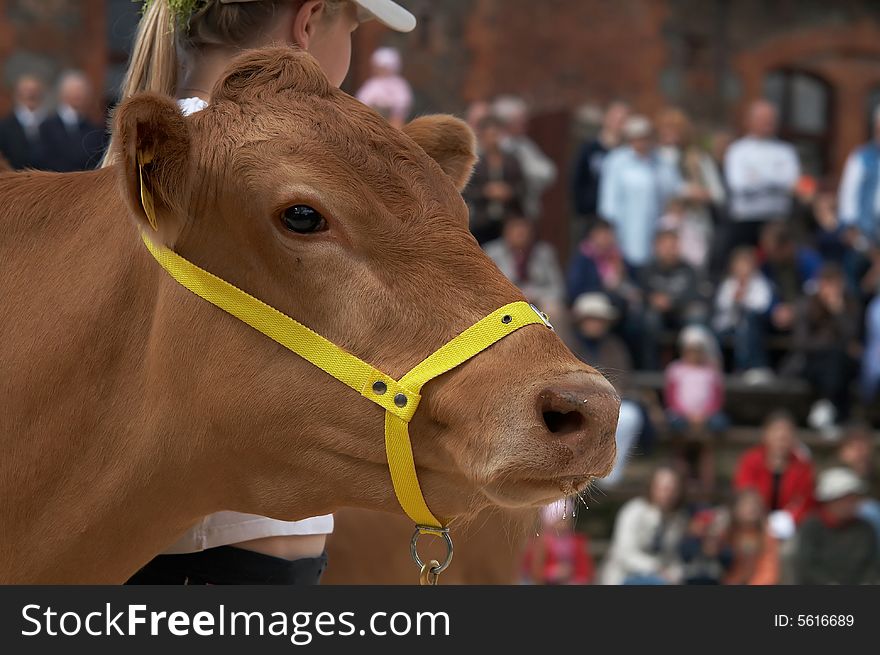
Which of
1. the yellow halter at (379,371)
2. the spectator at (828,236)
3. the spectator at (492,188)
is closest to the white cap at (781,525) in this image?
the spectator at (492,188)

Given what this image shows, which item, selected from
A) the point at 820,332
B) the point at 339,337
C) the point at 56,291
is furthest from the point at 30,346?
the point at 820,332

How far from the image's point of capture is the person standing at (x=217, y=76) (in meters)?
3.13

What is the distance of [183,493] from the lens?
2770mm

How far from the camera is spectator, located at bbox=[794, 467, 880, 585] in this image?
418 inches

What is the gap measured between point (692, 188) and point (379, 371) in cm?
1223

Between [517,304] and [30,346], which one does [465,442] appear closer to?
[517,304]

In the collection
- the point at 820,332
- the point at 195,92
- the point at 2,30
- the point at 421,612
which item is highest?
the point at 2,30

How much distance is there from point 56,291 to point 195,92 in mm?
617

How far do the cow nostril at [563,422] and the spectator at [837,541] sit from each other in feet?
28.2

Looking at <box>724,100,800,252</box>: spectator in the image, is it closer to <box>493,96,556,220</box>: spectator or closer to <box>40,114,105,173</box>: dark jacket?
<box>493,96,556,220</box>: spectator

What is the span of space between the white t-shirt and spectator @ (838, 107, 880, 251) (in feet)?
43.9

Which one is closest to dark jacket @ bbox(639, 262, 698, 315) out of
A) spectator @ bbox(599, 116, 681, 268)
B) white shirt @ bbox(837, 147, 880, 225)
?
spectator @ bbox(599, 116, 681, 268)

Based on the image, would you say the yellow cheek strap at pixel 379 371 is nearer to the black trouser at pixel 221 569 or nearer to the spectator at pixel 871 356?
the black trouser at pixel 221 569

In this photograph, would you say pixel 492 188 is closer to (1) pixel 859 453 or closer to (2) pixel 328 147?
(1) pixel 859 453
